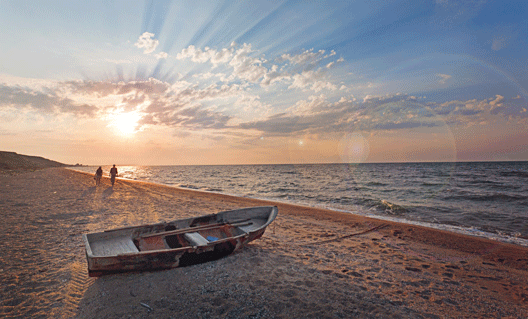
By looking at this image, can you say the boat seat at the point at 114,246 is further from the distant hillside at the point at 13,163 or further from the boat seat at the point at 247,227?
the distant hillside at the point at 13,163

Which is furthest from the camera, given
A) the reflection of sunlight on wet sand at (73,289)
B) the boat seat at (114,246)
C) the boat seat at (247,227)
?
the boat seat at (247,227)

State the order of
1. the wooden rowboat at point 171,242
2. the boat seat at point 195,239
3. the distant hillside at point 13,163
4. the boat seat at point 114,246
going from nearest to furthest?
the wooden rowboat at point 171,242
the boat seat at point 114,246
the boat seat at point 195,239
the distant hillside at point 13,163

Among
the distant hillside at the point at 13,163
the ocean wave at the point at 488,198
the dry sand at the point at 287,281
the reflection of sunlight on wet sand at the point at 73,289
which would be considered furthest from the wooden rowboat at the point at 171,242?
the distant hillside at the point at 13,163

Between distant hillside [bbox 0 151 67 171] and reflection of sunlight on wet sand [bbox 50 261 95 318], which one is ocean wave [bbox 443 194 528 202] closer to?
reflection of sunlight on wet sand [bbox 50 261 95 318]

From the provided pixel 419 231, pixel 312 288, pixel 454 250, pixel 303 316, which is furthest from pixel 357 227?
pixel 303 316

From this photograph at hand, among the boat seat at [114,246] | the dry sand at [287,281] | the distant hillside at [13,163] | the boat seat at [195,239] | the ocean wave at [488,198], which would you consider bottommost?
the ocean wave at [488,198]

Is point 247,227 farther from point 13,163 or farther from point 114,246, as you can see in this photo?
point 13,163

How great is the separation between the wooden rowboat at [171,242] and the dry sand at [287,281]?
33cm

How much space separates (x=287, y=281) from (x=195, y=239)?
9.51 ft

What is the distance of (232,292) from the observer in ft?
16.3

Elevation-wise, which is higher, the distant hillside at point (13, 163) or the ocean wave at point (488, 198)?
the distant hillside at point (13, 163)

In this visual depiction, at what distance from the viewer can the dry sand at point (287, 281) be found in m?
4.45

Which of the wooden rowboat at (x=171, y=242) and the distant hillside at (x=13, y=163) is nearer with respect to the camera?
the wooden rowboat at (x=171, y=242)

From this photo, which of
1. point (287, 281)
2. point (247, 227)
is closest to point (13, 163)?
point (247, 227)
